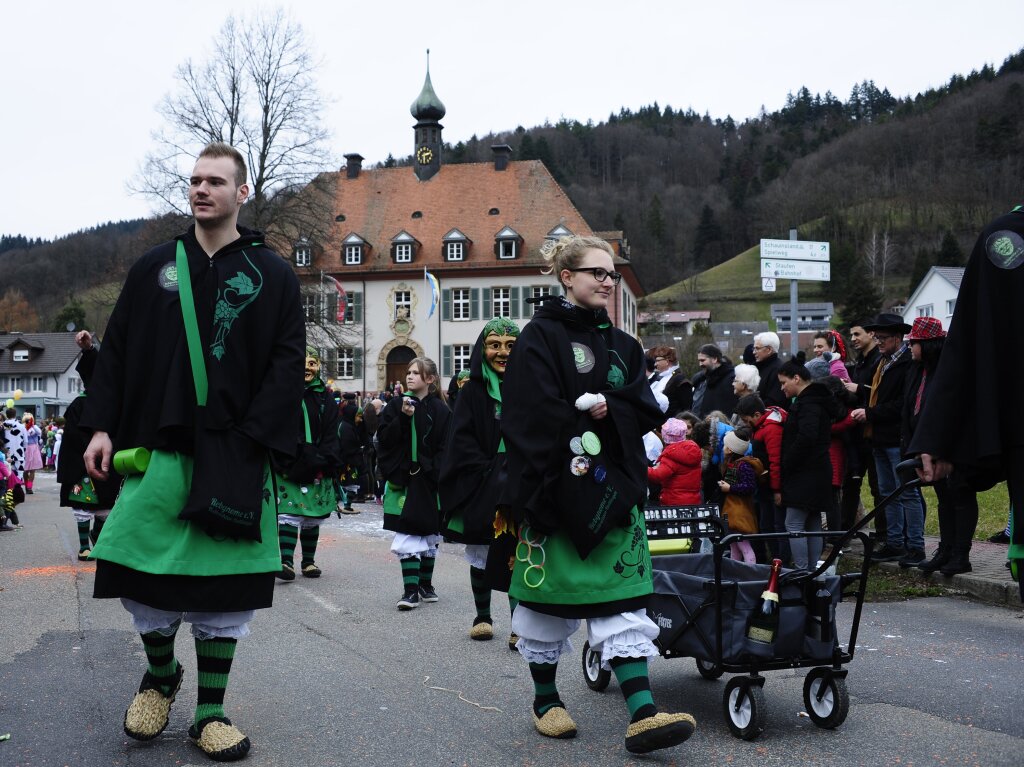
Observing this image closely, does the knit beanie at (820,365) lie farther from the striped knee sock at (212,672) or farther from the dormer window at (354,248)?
the dormer window at (354,248)

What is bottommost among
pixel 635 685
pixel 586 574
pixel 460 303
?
pixel 635 685

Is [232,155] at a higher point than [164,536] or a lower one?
higher

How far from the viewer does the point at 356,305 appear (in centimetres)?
5984

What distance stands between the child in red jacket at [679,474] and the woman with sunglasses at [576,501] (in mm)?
4719

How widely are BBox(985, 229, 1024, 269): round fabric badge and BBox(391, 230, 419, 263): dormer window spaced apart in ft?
185

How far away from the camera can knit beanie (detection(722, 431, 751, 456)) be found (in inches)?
361

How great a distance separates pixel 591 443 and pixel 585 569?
1.73ft

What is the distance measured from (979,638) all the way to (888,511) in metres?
3.13

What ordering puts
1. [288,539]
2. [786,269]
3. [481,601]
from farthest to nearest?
[786,269], [288,539], [481,601]

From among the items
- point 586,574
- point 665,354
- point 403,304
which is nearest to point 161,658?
point 586,574

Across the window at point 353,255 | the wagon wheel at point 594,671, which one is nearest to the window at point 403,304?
the window at point 353,255

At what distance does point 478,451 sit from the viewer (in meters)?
6.25

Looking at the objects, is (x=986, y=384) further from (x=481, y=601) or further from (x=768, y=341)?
(x=768, y=341)

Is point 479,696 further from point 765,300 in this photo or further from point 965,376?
point 765,300
